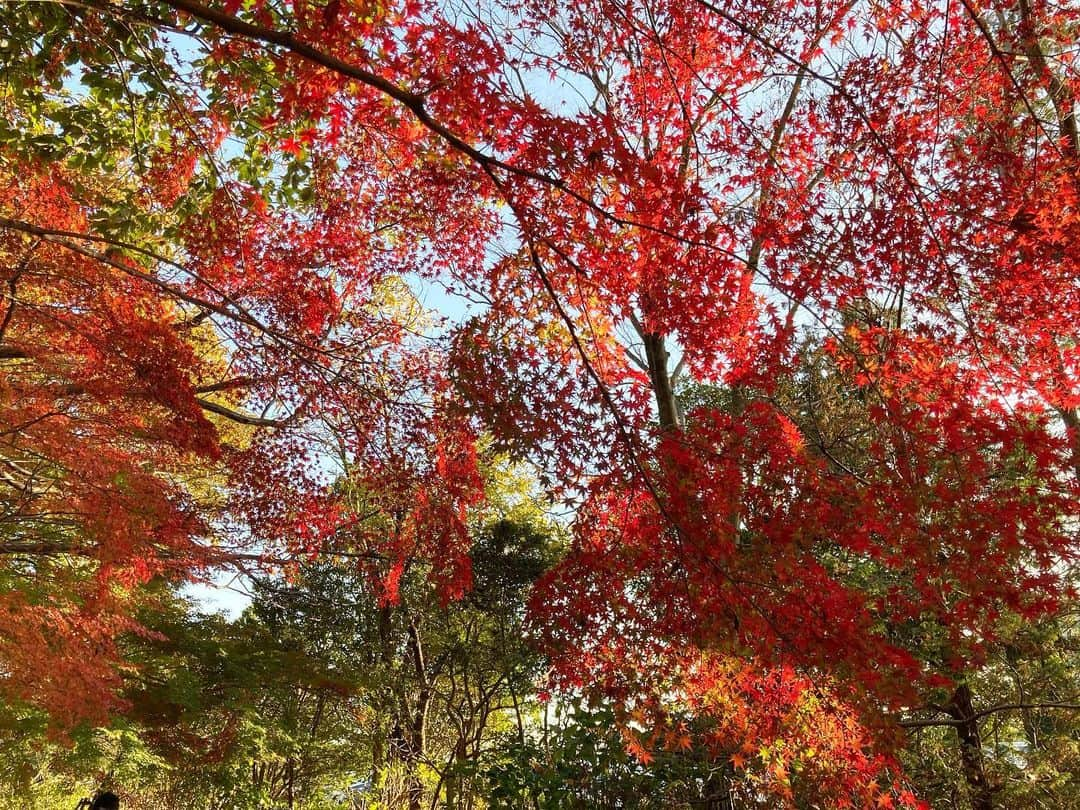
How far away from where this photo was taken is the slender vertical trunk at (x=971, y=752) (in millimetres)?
6555

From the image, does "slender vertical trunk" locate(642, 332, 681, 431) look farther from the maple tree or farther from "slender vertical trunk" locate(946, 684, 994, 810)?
"slender vertical trunk" locate(946, 684, 994, 810)

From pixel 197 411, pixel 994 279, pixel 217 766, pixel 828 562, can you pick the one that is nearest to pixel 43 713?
pixel 217 766

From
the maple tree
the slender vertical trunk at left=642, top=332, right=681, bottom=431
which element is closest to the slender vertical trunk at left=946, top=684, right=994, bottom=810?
the maple tree

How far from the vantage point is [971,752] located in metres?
6.73

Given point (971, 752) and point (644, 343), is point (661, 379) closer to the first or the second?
point (644, 343)

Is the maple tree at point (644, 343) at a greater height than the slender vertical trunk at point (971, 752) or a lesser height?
greater

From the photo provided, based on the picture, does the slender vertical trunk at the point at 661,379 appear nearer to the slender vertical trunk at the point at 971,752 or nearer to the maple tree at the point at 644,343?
the maple tree at the point at 644,343

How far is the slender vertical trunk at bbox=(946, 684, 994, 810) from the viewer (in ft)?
21.5

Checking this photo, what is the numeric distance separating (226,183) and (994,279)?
642 centimetres

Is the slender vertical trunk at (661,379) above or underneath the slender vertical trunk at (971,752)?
above

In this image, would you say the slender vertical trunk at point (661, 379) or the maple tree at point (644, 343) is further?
the slender vertical trunk at point (661, 379)

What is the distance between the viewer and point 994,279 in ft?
18.9

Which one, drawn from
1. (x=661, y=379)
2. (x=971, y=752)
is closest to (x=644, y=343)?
(x=661, y=379)

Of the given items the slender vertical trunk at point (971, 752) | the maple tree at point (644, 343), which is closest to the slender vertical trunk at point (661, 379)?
the maple tree at point (644, 343)
